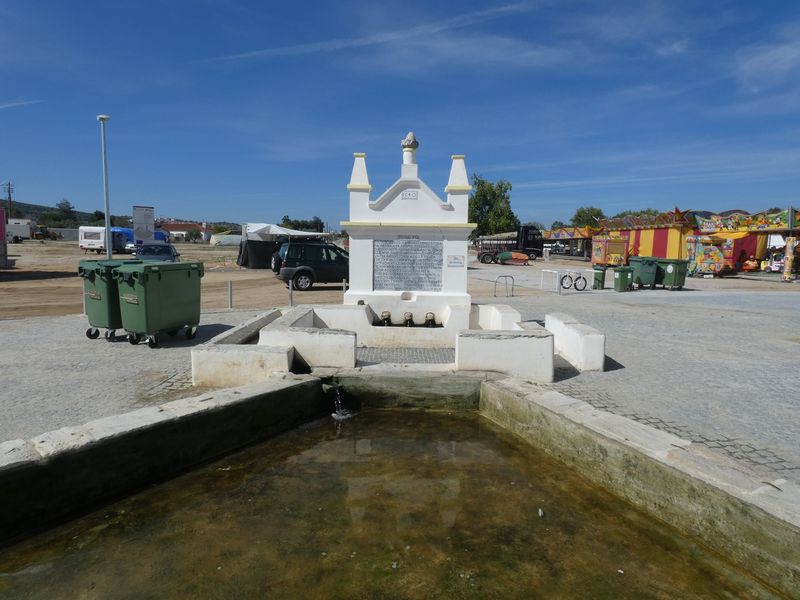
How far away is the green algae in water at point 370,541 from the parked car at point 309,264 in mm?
14226

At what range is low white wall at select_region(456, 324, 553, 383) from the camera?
229 inches

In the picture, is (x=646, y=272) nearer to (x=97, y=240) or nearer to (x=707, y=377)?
(x=707, y=377)

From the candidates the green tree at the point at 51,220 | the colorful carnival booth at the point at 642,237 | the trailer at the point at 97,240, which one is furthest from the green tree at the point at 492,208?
the green tree at the point at 51,220

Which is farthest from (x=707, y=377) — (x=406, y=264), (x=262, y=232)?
(x=262, y=232)

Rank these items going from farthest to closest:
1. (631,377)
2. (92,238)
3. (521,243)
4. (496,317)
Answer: (521,243)
(92,238)
(496,317)
(631,377)

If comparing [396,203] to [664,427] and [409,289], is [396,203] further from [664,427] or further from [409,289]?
[664,427]

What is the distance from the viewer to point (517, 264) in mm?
39906

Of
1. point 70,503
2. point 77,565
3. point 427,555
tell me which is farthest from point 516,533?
point 70,503

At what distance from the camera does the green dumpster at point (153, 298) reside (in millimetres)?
7633

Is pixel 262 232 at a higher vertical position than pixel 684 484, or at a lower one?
higher

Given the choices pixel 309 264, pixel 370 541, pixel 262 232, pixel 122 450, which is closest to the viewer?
pixel 370 541

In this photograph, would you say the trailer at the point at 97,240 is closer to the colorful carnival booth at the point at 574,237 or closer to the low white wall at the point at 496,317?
the colorful carnival booth at the point at 574,237

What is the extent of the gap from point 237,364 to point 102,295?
3859mm

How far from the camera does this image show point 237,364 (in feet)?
18.7
